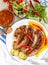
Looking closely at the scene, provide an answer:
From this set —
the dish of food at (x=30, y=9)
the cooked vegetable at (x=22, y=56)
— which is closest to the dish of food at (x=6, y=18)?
the dish of food at (x=30, y=9)

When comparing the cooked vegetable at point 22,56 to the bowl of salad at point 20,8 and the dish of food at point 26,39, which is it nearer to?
the dish of food at point 26,39

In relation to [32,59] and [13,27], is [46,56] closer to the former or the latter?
[32,59]

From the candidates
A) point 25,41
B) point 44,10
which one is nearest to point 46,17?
point 44,10

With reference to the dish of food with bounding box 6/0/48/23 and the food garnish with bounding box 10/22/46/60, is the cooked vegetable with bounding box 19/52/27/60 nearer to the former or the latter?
the food garnish with bounding box 10/22/46/60

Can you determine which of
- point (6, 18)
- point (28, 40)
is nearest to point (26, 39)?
point (28, 40)

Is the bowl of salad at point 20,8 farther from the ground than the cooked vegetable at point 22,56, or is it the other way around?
the bowl of salad at point 20,8

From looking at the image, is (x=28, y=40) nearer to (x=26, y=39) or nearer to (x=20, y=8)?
(x=26, y=39)
